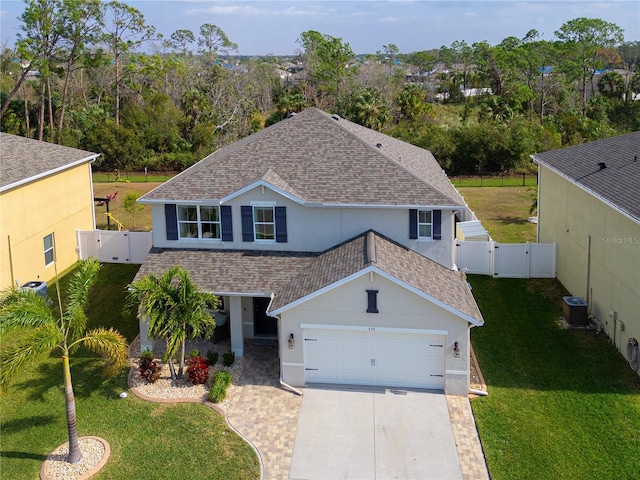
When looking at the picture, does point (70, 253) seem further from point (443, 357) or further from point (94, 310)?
point (443, 357)

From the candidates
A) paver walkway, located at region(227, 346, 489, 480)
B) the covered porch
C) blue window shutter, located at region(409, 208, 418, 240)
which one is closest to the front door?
the covered porch

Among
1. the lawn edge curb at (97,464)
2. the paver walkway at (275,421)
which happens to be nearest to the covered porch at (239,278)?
the paver walkway at (275,421)

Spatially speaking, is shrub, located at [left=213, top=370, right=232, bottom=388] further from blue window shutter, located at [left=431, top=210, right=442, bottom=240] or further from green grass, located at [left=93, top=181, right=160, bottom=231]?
green grass, located at [left=93, top=181, right=160, bottom=231]

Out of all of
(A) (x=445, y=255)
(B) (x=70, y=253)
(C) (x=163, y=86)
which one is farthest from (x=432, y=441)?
(C) (x=163, y=86)

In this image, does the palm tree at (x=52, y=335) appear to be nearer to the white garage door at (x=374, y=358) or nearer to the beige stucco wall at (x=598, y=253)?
the white garage door at (x=374, y=358)

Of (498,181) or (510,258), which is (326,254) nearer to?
(510,258)

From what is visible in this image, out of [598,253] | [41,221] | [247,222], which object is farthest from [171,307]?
[598,253]

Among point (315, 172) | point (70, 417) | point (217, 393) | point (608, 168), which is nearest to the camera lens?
point (70, 417)
